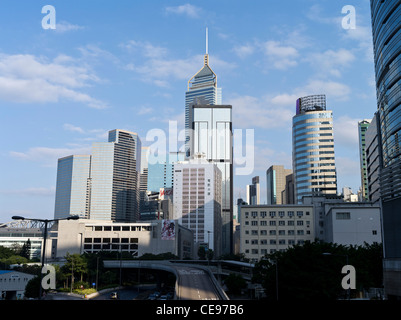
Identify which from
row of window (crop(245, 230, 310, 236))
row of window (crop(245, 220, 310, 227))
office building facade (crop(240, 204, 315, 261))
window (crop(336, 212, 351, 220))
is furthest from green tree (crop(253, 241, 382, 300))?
row of window (crop(245, 220, 310, 227))

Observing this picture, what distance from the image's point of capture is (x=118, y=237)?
189875mm

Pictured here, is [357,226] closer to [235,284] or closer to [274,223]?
[274,223]

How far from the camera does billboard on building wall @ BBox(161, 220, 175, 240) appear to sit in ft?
614

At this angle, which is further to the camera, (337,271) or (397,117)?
(397,117)

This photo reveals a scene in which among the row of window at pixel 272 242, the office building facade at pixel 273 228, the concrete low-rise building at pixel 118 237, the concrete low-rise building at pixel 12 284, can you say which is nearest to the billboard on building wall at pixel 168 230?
the concrete low-rise building at pixel 118 237

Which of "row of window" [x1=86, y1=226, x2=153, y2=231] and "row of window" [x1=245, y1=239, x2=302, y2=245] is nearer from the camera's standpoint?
"row of window" [x1=245, y1=239, x2=302, y2=245]

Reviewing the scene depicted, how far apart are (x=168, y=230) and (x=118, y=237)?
2374cm

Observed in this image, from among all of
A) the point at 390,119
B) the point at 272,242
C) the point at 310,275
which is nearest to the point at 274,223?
the point at 272,242

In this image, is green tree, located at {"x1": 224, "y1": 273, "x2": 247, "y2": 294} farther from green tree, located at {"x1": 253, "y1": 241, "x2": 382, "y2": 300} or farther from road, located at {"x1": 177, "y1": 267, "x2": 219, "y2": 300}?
green tree, located at {"x1": 253, "y1": 241, "x2": 382, "y2": 300}
